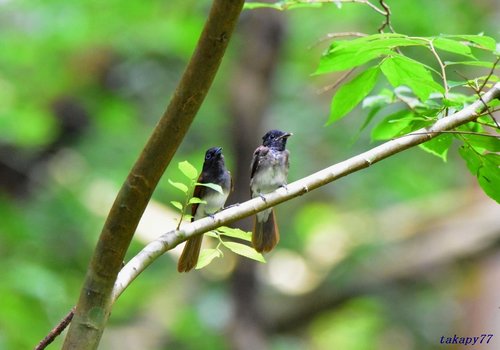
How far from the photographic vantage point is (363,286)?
8164 millimetres

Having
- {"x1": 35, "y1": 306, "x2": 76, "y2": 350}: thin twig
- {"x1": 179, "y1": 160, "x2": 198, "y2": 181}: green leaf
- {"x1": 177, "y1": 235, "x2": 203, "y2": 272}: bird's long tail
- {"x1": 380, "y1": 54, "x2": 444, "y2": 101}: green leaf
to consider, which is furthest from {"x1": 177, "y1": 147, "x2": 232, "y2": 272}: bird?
{"x1": 35, "y1": 306, "x2": 76, "y2": 350}: thin twig

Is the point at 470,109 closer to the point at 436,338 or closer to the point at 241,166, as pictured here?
the point at 241,166

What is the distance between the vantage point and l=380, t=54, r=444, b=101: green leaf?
2.08 metres

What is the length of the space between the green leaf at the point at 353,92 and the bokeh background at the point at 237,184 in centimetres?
466

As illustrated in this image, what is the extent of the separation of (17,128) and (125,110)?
86.8 inches

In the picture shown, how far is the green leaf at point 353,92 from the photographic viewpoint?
2279mm

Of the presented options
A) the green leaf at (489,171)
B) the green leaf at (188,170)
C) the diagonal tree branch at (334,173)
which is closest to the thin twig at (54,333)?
the diagonal tree branch at (334,173)

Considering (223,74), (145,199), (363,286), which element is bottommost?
(145,199)

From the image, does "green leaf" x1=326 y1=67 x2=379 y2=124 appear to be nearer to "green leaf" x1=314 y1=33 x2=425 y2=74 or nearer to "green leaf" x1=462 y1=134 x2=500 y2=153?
"green leaf" x1=314 y1=33 x2=425 y2=74

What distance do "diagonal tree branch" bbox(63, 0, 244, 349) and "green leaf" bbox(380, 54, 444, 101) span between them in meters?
0.71

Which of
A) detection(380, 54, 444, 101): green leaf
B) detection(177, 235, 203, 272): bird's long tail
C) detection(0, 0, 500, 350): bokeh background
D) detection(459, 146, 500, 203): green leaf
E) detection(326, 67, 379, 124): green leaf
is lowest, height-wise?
detection(459, 146, 500, 203): green leaf

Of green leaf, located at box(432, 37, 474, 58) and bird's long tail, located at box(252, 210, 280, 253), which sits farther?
bird's long tail, located at box(252, 210, 280, 253)

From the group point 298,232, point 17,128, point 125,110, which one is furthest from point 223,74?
point 17,128

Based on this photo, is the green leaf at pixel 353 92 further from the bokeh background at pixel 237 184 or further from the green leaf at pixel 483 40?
the bokeh background at pixel 237 184
